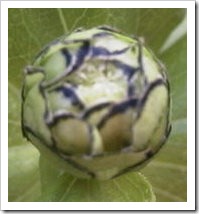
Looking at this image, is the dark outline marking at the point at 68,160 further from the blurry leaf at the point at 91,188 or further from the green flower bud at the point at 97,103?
the blurry leaf at the point at 91,188

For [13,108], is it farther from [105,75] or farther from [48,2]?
[105,75]

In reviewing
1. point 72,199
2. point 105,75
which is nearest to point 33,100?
point 105,75

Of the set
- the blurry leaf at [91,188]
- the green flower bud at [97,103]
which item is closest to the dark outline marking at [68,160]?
the green flower bud at [97,103]

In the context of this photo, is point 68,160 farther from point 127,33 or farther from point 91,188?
point 127,33

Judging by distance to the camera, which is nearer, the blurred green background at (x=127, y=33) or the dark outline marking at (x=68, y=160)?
the dark outline marking at (x=68, y=160)

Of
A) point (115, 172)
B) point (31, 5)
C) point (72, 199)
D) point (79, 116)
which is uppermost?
point (31, 5)
